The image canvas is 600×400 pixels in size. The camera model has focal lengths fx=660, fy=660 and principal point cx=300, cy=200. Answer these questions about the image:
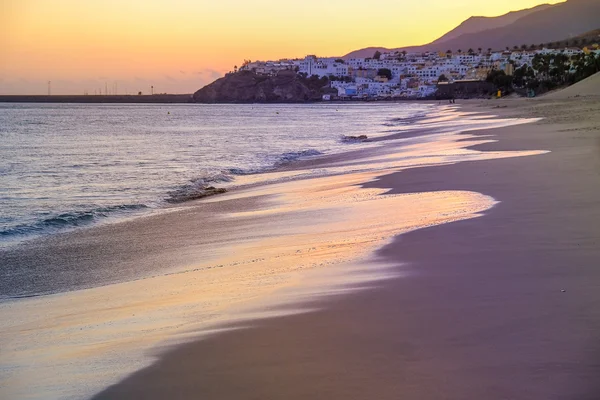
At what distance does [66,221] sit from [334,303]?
757 cm

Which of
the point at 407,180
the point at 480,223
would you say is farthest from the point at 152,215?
the point at 480,223

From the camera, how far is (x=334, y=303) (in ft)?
14.9

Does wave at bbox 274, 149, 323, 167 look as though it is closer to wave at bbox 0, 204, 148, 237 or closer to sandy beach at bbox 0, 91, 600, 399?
wave at bbox 0, 204, 148, 237

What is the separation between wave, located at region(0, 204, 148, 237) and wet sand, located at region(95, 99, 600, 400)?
21.0 feet

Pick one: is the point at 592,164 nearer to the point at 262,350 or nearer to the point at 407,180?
the point at 407,180

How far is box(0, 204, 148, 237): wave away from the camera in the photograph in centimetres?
1015

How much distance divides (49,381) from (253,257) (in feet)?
10.8

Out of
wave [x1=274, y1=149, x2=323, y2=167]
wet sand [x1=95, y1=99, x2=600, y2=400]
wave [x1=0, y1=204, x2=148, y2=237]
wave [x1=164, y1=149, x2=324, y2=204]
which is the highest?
wet sand [x1=95, y1=99, x2=600, y2=400]

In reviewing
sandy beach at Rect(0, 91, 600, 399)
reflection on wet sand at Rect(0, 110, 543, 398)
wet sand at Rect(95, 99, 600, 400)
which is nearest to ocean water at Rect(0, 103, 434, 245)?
sandy beach at Rect(0, 91, 600, 399)

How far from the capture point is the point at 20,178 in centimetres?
1761

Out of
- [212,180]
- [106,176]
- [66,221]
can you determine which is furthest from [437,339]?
[106,176]

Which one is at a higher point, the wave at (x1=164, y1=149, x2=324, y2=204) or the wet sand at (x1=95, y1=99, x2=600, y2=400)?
the wet sand at (x1=95, y1=99, x2=600, y2=400)

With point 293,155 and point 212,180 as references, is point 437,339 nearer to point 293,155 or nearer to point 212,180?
point 212,180

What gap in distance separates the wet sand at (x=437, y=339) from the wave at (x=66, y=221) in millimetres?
6390
